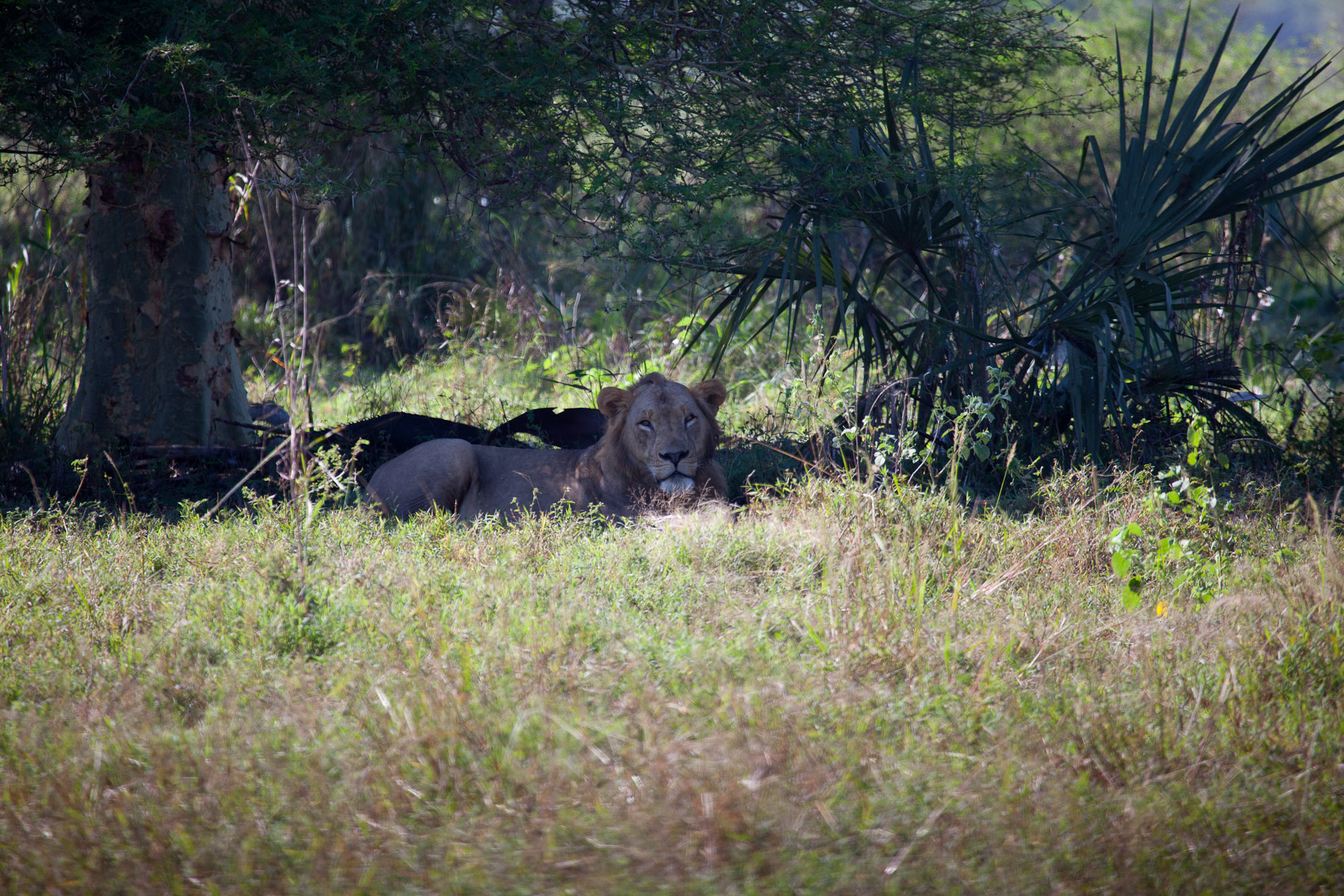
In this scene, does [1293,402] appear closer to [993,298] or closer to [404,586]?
[993,298]

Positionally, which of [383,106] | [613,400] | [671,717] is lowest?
[671,717]

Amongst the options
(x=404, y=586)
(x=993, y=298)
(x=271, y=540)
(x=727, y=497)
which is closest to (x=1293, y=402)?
(x=993, y=298)

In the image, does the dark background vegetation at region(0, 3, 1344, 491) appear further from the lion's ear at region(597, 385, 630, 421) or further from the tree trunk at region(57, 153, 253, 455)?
the lion's ear at region(597, 385, 630, 421)

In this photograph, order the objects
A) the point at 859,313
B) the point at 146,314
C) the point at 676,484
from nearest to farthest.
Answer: the point at 676,484 < the point at 859,313 < the point at 146,314

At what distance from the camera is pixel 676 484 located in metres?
6.14

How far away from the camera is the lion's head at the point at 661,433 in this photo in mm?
6148

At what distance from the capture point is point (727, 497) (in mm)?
6613

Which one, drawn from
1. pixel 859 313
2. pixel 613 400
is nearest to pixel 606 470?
pixel 613 400

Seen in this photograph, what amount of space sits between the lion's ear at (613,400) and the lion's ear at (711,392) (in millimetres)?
408

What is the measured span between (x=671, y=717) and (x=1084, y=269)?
13.9 ft

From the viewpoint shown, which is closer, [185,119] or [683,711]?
[683,711]

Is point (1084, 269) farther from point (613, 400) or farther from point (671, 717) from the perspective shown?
point (671, 717)

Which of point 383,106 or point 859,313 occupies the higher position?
point 383,106

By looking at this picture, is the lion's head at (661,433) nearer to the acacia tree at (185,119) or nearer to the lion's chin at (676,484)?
the lion's chin at (676,484)
